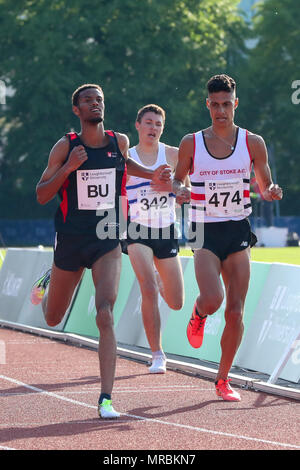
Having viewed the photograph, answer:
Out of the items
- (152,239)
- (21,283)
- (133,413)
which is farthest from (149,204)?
(21,283)

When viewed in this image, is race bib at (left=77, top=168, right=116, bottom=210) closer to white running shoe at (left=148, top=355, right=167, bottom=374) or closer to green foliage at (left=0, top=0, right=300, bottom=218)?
white running shoe at (left=148, top=355, right=167, bottom=374)

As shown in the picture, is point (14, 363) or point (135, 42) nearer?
point (14, 363)

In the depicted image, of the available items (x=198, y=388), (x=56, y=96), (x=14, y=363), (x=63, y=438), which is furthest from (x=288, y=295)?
(x=56, y=96)

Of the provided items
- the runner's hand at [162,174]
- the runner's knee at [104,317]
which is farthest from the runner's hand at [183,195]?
the runner's knee at [104,317]

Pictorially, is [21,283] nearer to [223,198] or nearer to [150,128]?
[150,128]

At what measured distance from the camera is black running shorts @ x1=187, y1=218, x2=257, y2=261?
8336mm

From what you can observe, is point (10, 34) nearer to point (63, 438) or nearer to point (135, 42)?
point (135, 42)

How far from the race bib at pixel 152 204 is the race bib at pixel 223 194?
6.78 feet

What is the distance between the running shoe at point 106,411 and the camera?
7.34m

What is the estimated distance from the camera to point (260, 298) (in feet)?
34.3

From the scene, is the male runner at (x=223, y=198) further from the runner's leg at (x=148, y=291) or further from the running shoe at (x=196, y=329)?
the runner's leg at (x=148, y=291)

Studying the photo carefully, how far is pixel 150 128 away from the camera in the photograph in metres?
10.5

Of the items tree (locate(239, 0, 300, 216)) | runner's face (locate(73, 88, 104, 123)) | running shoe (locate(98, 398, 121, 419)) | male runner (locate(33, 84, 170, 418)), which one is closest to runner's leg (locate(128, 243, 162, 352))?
male runner (locate(33, 84, 170, 418))

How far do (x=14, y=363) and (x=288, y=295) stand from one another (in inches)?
114
